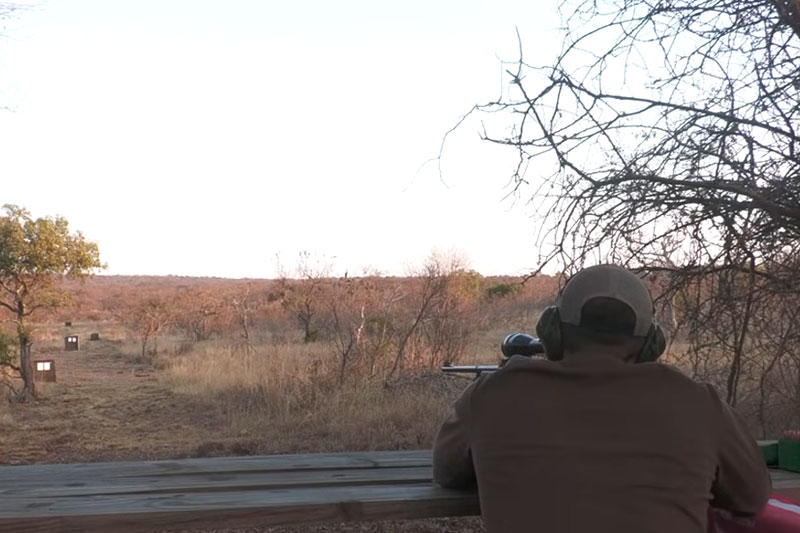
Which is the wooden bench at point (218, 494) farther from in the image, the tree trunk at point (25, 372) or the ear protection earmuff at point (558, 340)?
the tree trunk at point (25, 372)

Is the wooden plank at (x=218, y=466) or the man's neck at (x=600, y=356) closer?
the man's neck at (x=600, y=356)

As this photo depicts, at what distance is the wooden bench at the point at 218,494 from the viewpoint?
204 cm

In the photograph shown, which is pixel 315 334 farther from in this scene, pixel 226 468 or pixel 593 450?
pixel 593 450

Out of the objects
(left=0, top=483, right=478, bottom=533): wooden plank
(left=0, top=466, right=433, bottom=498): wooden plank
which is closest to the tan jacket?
(left=0, top=483, right=478, bottom=533): wooden plank

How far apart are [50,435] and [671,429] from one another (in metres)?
9.40

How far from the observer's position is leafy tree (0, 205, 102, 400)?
1252 centimetres

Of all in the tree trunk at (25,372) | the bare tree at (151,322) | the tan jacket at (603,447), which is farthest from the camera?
the bare tree at (151,322)

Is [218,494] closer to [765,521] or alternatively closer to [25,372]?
[765,521]

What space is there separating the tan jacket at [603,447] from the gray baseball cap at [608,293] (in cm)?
11

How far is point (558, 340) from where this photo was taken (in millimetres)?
1869

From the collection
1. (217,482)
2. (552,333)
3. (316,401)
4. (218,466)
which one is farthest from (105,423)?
(552,333)

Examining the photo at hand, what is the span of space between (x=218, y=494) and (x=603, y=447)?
111 centimetres

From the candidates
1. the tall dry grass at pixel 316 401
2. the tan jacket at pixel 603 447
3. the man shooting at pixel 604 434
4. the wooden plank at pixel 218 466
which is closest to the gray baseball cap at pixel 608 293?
the man shooting at pixel 604 434

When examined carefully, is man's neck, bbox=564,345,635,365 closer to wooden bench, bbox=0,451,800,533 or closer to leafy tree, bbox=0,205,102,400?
wooden bench, bbox=0,451,800,533
